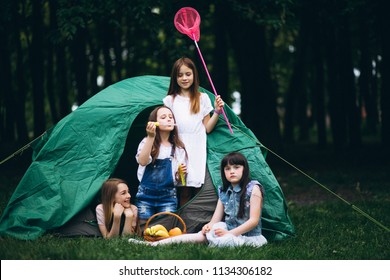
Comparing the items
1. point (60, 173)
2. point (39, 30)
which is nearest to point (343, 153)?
point (39, 30)

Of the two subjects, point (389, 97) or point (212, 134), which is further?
point (389, 97)

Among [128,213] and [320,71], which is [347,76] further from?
[128,213]

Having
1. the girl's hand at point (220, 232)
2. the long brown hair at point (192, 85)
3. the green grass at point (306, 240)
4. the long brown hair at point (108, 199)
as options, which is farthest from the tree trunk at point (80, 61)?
the girl's hand at point (220, 232)

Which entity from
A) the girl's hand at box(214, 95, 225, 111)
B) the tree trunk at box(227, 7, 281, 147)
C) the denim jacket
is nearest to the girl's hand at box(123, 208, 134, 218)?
the denim jacket

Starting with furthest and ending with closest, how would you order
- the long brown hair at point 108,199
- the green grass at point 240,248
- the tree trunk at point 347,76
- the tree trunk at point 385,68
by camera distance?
1. the tree trunk at point 347,76
2. the tree trunk at point 385,68
3. the long brown hair at point 108,199
4. the green grass at point 240,248

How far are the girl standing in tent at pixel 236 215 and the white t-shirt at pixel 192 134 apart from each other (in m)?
0.66

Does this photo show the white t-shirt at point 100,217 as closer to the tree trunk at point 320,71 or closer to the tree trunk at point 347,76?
the tree trunk at point 347,76

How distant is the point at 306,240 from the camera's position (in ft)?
19.8

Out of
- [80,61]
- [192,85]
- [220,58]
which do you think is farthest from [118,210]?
[220,58]

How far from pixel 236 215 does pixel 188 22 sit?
2.71 m

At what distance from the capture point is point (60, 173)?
624 centimetres

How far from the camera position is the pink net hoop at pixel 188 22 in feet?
22.6
